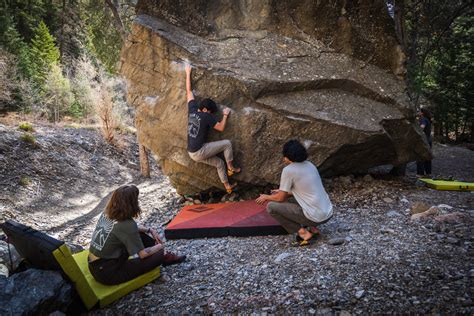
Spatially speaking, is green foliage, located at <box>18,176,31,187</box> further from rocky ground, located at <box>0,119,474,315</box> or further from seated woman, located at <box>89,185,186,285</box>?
seated woman, located at <box>89,185,186,285</box>

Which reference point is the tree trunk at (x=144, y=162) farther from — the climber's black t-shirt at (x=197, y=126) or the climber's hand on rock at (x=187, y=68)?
the climber's black t-shirt at (x=197, y=126)

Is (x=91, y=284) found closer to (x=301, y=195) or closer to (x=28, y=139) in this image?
(x=301, y=195)

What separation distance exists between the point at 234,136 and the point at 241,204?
3.95 ft

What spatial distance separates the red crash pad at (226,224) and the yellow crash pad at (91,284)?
57.7 inches

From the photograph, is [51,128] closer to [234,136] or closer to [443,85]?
[234,136]

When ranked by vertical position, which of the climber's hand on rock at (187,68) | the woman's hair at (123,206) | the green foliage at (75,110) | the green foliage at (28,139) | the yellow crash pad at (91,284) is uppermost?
the climber's hand on rock at (187,68)

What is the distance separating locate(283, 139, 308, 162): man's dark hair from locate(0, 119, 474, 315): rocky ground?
1.11m

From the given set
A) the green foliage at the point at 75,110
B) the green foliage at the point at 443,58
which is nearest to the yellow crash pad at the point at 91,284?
the green foliage at the point at 443,58

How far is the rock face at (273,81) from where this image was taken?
6285mm

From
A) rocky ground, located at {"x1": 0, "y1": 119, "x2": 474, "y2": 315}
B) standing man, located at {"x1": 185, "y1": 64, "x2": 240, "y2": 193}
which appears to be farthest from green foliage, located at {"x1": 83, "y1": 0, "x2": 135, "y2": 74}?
standing man, located at {"x1": 185, "y1": 64, "x2": 240, "y2": 193}

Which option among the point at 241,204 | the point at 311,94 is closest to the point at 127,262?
the point at 241,204

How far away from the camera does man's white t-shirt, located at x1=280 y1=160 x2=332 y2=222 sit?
447cm

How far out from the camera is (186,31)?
7.02 m

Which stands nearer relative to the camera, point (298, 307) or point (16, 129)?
point (298, 307)
